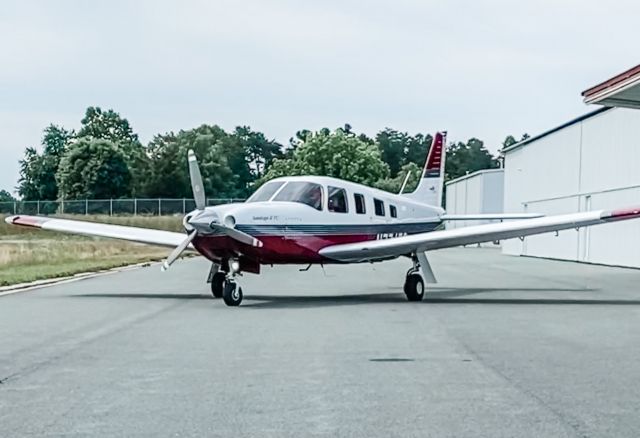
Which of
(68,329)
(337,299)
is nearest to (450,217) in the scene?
(337,299)

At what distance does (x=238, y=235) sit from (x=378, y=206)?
4.31 metres

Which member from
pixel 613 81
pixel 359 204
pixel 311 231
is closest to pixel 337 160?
pixel 613 81

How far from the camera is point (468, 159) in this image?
489ft

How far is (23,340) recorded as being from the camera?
1162 centimetres

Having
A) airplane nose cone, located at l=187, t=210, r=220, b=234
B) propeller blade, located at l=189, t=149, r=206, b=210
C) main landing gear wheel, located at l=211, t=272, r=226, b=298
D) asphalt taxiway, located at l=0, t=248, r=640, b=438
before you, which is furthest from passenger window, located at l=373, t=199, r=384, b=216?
airplane nose cone, located at l=187, t=210, r=220, b=234

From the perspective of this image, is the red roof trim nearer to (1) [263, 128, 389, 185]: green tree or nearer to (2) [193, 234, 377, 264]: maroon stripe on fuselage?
(2) [193, 234, 377, 264]: maroon stripe on fuselage

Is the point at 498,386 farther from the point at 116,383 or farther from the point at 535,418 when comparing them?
the point at 116,383

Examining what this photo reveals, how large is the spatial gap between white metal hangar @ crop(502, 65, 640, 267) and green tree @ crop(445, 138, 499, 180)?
90417mm

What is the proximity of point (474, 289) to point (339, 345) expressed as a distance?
11.3m

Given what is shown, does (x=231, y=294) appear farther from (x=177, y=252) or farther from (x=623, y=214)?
(x=623, y=214)

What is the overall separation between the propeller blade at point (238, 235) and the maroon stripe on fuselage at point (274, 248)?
109mm

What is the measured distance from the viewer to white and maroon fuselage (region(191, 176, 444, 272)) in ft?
54.4

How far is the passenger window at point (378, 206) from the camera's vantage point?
19695mm

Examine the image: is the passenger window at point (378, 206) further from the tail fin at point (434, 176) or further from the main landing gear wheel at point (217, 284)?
the tail fin at point (434, 176)
